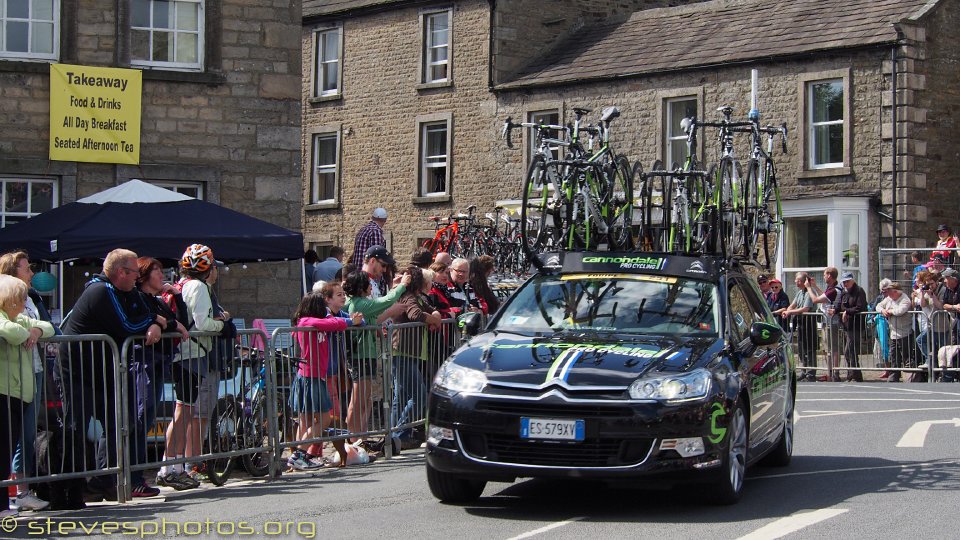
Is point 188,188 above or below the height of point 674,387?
above

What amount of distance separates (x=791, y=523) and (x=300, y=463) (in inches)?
197

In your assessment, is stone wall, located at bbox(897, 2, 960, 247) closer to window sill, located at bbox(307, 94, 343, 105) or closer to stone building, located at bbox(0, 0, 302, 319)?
stone building, located at bbox(0, 0, 302, 319)

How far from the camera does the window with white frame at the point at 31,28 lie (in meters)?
19.6

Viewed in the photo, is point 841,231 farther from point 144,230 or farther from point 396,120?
point 144,230

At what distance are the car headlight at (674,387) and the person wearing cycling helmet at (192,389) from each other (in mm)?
3797

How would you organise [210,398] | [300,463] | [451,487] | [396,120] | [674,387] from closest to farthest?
1. [674,387]
2. [451,487]
3. [210,398]
4. [300,463]
5. [396,120]

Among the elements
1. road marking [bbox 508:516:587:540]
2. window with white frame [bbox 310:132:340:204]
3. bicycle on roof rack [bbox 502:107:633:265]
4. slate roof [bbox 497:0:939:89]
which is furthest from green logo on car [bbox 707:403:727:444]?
window with white frame [bbox 310:132:340:204]

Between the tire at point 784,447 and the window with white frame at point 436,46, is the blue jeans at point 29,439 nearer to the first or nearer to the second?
the tire at point 784,447

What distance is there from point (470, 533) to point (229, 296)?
12252mm

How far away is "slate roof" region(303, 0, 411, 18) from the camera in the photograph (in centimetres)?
4106

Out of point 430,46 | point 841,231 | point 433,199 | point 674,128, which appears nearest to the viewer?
point 841,231

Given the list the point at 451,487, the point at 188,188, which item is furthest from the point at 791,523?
the point at 188,188

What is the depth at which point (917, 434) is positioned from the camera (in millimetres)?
14391

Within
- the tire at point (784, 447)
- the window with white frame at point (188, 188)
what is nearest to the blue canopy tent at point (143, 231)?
the window with white frame at point (188, 188)
